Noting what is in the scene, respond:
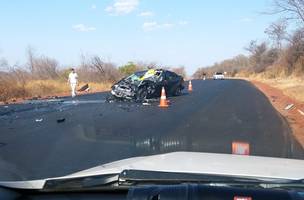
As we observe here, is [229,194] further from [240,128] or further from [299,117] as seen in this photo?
[299,117]

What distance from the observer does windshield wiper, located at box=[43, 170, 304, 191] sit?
363 centimetres

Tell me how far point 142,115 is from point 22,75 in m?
30.0

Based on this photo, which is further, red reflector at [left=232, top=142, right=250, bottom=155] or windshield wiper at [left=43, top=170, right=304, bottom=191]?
red reflector at [left=232, top=142, right=250, bottom=155]

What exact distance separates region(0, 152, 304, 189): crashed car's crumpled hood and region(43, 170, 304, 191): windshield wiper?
0.10 m

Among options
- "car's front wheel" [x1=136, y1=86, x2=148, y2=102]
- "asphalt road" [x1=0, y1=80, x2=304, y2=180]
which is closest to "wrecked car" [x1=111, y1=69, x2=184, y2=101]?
"car's front wheel" [x1=136, y1=86, x2=148, y2=102]

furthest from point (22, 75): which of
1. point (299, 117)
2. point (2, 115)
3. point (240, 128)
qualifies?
point (240, 128)

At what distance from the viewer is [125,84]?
28641 millimetres

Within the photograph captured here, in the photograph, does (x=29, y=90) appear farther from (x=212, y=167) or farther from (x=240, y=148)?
(x=212, y=167)

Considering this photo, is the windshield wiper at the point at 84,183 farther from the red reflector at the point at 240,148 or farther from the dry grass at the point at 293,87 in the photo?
the dry grass at the point at 293,87

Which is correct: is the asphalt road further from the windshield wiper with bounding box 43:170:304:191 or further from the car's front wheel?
the car's front wheel

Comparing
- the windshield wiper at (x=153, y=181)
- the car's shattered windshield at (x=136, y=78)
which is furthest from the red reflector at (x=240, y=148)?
the car's shattered windshield at (x=136, y=78)

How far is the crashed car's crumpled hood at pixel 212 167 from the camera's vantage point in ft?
13.0

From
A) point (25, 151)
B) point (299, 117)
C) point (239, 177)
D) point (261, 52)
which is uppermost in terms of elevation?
point (239, 177)

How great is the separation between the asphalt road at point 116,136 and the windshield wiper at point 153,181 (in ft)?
14.7
